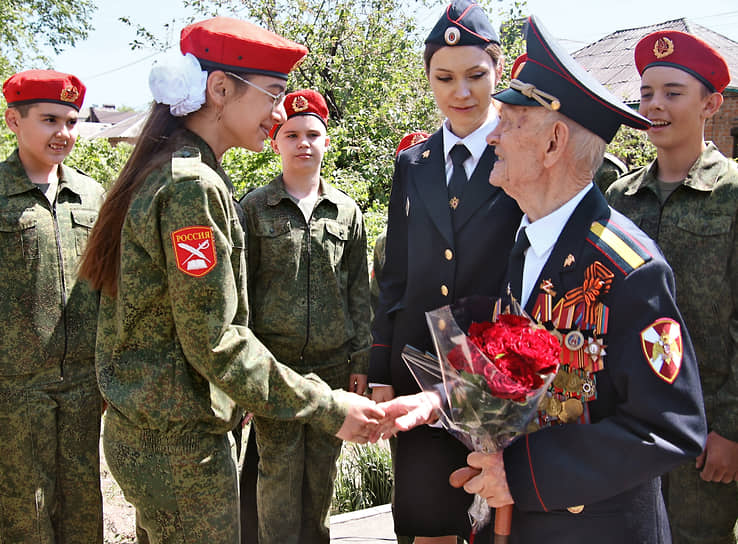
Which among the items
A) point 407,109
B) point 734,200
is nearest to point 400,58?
point 407,109

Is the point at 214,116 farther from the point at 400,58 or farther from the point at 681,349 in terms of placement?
the point at 400,58

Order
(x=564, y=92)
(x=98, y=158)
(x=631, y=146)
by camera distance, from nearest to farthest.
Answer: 1. (x=564, y=92)
2. (x=98, y=158)
3. (x=631, y=146)

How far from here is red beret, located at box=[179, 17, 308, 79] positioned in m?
2.35

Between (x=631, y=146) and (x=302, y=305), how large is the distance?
1260 cm

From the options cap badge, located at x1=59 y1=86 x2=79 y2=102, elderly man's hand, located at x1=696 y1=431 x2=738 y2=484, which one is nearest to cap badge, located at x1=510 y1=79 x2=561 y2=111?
→ elderly man's hand, located at x1=696 y1=431 x2=738 y2=484

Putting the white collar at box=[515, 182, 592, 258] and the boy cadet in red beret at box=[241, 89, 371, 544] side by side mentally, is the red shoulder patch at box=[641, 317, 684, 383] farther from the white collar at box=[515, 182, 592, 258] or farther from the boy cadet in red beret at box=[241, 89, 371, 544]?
the boy cadet in red beret at box=[241, 89, 371, 544]

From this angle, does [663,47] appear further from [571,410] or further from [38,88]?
[38,88]

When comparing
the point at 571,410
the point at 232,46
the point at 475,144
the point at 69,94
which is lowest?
the point at 571,410

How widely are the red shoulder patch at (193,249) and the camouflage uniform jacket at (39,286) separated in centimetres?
182

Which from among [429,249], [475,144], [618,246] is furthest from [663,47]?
[618,246]

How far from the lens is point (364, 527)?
4.09 m

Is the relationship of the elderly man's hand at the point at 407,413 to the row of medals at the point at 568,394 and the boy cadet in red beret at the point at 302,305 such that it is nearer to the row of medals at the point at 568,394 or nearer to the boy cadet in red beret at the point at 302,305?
the row of medals at the point at 568,394

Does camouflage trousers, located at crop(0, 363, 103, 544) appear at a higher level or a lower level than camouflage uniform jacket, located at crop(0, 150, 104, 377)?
lower

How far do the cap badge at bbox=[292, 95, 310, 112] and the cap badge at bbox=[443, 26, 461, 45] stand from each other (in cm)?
137
